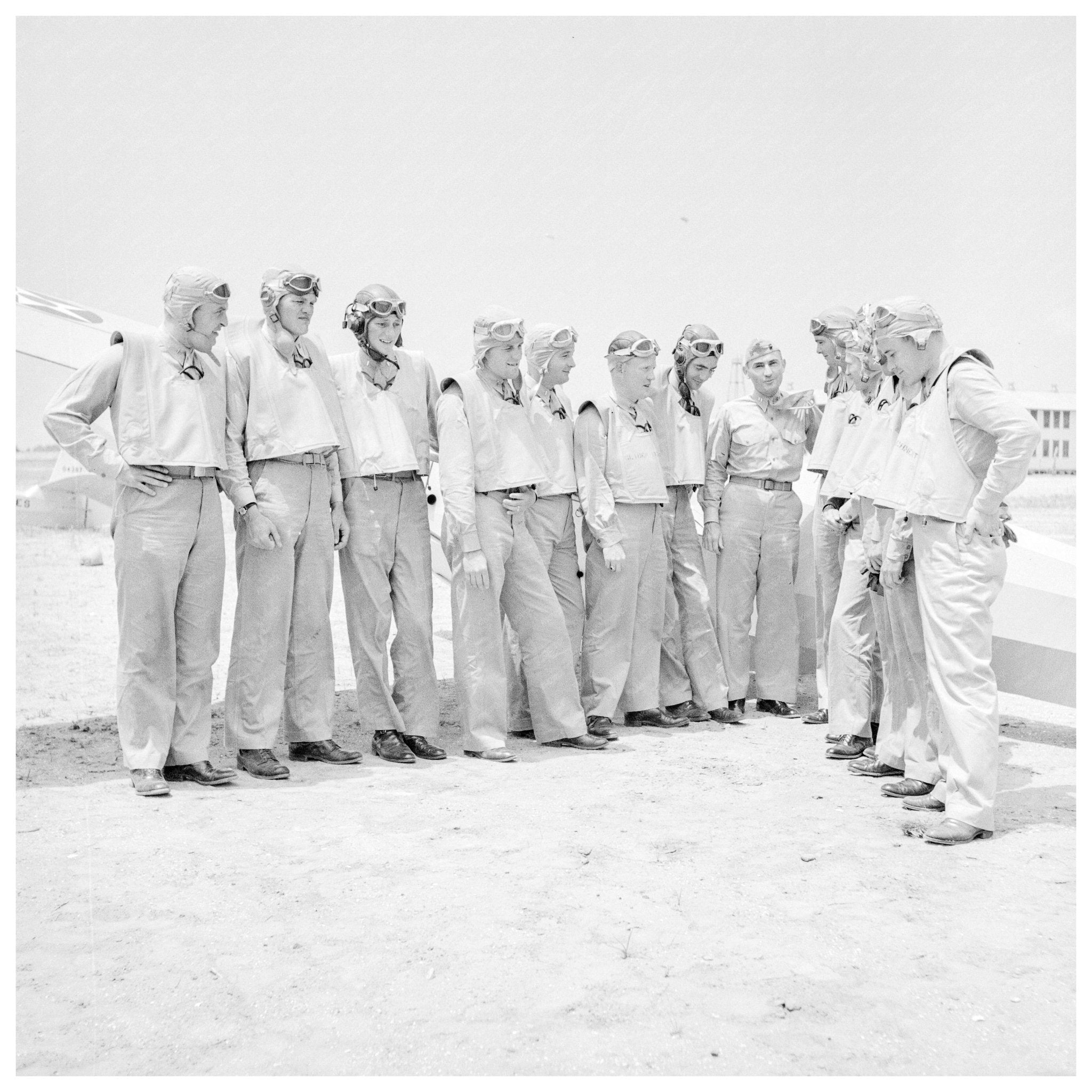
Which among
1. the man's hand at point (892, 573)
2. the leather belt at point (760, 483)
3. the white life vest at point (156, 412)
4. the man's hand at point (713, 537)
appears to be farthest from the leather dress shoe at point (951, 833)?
the white life vest at point (156, 412)

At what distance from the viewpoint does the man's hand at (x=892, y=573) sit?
4.71m

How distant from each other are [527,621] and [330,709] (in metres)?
1.06

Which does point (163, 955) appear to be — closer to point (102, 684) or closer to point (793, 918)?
point (793, 918)

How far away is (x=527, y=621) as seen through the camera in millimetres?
5898

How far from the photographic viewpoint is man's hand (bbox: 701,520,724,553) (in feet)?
21.9

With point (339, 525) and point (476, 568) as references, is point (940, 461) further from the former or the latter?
point (339, 525)

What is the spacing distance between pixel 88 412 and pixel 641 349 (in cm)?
278

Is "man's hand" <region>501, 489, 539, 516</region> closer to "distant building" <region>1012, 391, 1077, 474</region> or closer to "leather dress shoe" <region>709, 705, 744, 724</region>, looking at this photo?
"leather dress shoe" <region>709, 705, 744, 724</region>

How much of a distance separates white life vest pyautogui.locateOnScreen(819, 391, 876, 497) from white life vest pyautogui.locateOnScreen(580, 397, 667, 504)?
884mm

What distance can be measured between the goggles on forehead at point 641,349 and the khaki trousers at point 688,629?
0.85 metres

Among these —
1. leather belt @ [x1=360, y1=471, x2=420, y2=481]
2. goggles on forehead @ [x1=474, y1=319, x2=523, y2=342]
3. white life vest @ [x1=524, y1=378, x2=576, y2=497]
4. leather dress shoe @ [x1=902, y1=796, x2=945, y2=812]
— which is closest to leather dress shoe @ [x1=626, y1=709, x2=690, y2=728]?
white life vest @ [x1=524, y1=378, x2=576, y2=497]

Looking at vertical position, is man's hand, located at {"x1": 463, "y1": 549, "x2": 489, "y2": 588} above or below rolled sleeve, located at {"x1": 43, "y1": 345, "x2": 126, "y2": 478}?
below

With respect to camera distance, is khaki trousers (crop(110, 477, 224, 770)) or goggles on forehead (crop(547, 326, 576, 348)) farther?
goggles on forehead (crop(547, 326, 576, 348))

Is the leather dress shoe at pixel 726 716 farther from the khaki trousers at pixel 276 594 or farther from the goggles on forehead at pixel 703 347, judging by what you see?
the khaki trousers at pixel 276 594
